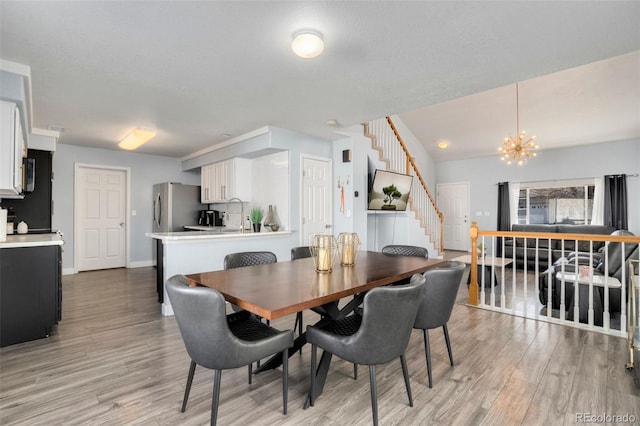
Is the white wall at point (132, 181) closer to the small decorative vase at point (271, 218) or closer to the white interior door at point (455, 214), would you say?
the small decorative vase at point (271, 218)

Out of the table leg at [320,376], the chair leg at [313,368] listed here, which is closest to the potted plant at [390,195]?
the table leg at [320,376]

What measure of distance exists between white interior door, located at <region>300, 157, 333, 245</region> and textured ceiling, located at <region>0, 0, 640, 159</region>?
100 centimetres

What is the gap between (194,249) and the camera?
3.81m

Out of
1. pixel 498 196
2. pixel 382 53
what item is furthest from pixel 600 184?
pixel 382 53

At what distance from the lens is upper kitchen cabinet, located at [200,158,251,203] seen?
17.4 feet

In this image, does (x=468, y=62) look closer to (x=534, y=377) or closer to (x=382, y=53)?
(x=382, y=53)

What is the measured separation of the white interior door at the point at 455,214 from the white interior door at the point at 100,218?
8044 millimetres

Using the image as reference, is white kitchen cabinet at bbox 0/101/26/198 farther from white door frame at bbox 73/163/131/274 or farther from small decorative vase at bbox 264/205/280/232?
white door frame at bbox 73/163/131/274

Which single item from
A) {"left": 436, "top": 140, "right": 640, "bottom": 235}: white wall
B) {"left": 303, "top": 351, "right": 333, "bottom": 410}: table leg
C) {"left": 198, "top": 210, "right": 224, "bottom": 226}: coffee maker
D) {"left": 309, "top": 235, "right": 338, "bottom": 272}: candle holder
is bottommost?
{"left": 303, "top": 351, "right": 333, "bottom": 410}: table leg

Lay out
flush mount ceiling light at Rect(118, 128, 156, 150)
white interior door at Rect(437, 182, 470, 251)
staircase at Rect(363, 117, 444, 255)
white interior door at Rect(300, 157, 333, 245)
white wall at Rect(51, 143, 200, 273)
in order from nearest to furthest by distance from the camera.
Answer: flush mount ceiling light at Rect(118, 128, 156, 150)
white interior door at Rect(300, 157, 333, 245)
white wall at Rect(51, 143, 200, 273)
staircase at Rect(363, 117, 444, 255)
white interior door at Rect(437, 182, 470, 251)

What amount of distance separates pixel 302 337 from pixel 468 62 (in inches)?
96.3

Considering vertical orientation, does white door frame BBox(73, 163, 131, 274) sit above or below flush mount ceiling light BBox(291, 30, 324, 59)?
below

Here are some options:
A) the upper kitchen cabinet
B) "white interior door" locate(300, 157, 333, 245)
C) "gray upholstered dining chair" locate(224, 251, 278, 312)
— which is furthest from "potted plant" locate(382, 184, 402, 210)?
Answer: "gray upholstered dining chair" locate(224, 251, 278, 312)

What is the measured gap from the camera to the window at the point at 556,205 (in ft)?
23.0
